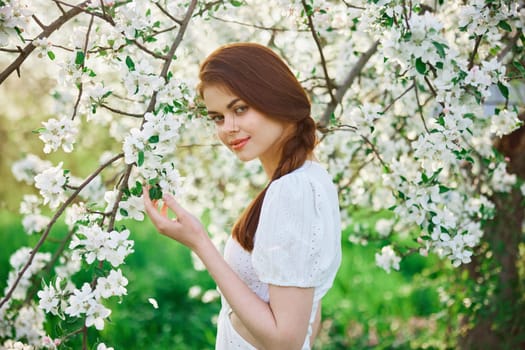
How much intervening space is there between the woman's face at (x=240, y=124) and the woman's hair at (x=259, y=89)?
0.02 metres

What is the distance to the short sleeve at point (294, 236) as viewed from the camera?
5.01ft

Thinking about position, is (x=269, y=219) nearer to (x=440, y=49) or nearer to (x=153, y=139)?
(x=153, y=139)

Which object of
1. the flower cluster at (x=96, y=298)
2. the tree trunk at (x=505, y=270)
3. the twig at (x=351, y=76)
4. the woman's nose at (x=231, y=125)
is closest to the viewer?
the flower cluster at (x=96, y=298)

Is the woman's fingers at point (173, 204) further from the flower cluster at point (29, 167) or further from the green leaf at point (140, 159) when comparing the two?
the flower cluster at point (29, 167)

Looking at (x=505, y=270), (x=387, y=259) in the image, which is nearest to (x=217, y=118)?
(x=387, y=259)

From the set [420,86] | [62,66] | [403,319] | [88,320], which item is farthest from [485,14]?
[403,319]

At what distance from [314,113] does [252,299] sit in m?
1.35

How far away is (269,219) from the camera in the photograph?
1568 millimetres

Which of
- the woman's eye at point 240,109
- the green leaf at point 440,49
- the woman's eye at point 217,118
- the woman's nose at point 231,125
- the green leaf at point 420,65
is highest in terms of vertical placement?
the woman's eye at point 217,118

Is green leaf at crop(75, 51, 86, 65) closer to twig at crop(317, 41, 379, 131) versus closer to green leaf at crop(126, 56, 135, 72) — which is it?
green leaf at crop(126, 56, 135, 72)

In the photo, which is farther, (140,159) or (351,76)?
(351,76)

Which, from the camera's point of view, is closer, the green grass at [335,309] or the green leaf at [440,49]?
the green leaf at [440,49]

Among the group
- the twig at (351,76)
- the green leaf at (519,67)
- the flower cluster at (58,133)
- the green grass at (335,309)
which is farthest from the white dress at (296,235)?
the green grass at (335,309)

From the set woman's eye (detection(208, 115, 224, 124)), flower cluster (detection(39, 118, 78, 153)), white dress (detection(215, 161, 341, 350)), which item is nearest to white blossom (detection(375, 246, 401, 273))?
white dress (detection(215, 161, 341, 350))
